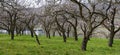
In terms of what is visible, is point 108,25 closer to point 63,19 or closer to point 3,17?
point 63,19

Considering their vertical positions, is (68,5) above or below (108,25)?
above

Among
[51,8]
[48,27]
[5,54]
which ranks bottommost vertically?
[48,27]

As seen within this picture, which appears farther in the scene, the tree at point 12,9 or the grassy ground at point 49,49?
the tree at point 12,9

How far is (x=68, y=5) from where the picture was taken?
3831 centimetres

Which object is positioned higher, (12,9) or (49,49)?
(12,9)

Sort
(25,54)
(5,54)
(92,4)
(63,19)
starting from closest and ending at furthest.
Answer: (5,54) → (25,54) → (92,4) → (63,19)

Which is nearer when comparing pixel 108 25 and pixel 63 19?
pixel 108 25

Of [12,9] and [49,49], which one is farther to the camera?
[12,9]

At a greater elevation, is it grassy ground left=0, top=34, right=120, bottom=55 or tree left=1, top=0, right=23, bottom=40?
tree left=1, top=0, right=23, bottom=40

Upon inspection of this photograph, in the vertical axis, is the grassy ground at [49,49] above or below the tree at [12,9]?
below

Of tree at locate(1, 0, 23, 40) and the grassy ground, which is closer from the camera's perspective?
the grassy ground

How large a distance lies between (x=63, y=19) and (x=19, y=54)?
83.9 ft

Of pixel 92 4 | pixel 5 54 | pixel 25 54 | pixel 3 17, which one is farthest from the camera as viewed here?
pixel 3 17

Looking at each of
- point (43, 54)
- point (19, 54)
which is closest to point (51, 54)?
point (43, 54)
